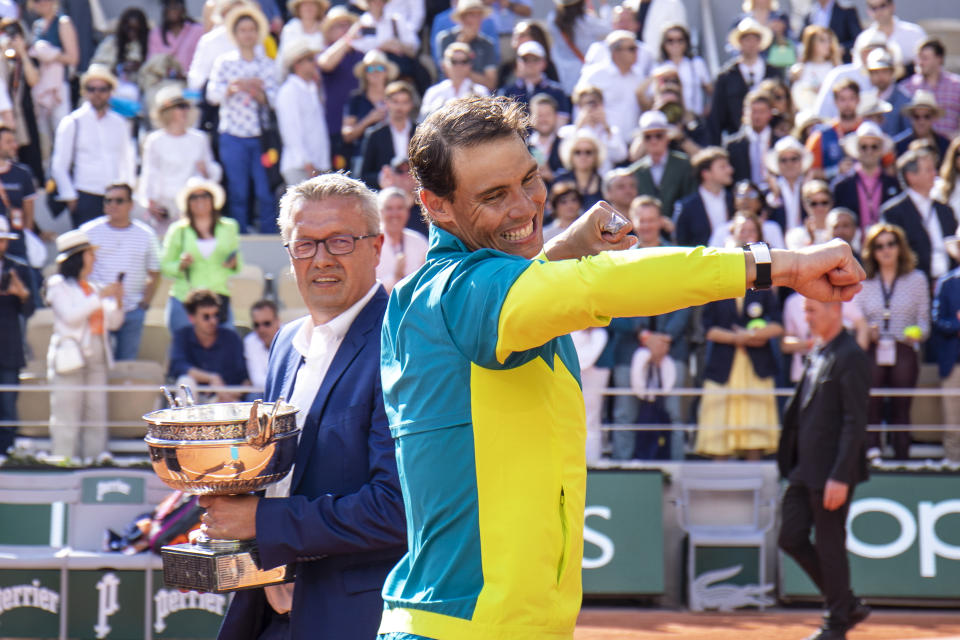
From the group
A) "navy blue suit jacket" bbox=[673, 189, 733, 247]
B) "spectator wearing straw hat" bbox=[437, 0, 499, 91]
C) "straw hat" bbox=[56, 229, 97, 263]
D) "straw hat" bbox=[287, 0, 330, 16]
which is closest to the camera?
"straw hat" bbox=[56, 229, 97, 263]

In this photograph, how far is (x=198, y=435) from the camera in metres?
3.21

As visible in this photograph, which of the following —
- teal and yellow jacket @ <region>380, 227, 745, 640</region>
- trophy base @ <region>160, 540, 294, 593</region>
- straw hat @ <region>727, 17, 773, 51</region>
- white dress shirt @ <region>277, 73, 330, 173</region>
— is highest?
straw hat @ <region>727, 17, 773, 51</region>

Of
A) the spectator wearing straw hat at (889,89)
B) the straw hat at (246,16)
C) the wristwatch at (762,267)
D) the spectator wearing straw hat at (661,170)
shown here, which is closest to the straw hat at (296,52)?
the straw hat at (246,16)

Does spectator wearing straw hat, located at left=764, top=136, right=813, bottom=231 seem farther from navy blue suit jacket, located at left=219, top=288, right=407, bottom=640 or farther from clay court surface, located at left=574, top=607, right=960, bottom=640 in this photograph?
navy blue suit jacket, located at left=219, top=288, right=407, bottom=640

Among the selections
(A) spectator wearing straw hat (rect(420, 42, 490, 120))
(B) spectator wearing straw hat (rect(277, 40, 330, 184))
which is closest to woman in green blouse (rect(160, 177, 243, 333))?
(B) spectator wearing straw hat (rect(277, 40, 330, 184))

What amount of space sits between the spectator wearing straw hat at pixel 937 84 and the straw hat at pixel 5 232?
806 centimetres

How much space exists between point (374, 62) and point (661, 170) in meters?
2.90

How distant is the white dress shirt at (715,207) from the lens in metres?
10.6

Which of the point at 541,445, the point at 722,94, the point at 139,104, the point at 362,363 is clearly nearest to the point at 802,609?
the point at 722,94

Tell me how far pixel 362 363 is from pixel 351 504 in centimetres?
38

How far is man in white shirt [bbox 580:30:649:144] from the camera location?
1237cm

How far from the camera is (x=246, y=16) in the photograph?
39.1 feet

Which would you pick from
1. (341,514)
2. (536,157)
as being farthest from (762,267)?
(536,157)

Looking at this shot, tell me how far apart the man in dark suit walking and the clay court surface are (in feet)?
2.42
